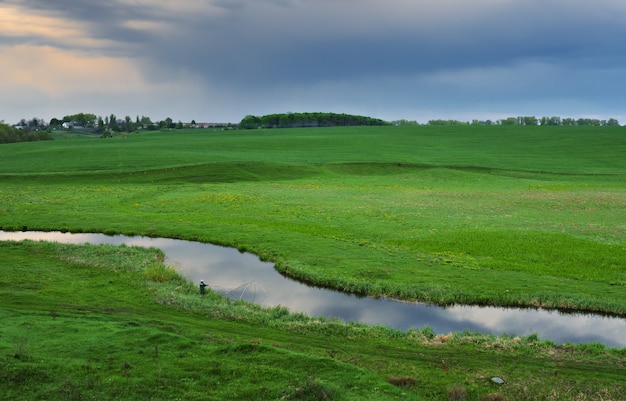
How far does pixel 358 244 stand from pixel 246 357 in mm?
18293

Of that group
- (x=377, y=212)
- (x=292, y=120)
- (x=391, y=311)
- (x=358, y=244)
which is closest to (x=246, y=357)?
(x=391, y=311)

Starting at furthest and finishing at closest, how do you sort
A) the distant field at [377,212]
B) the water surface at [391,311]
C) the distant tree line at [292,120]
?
the distant tree line at [292,120] < the distant field at [377,212] < the water surface at [391,311]

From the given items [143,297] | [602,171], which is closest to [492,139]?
[602,171]

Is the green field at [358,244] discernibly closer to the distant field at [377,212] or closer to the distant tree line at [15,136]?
the distant field at [377,212]

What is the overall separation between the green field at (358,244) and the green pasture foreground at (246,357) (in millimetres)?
83

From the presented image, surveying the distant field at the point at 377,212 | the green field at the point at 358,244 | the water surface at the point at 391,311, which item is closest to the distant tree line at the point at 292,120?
the distant field at the point at 377,212

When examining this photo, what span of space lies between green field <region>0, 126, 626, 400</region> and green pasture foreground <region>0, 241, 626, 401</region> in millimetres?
83

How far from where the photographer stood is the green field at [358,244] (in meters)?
13.5

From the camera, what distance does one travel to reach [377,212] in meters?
41.3

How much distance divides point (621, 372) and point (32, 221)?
37.0 metres

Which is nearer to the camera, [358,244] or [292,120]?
[358,244]

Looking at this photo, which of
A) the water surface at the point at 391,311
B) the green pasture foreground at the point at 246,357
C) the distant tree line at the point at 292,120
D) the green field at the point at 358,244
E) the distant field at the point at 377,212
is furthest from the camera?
the distant tree line at the point at 292,120

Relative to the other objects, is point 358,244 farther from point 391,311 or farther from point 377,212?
point 377,212

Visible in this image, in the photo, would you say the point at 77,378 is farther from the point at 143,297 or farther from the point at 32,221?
the point at 32,221
